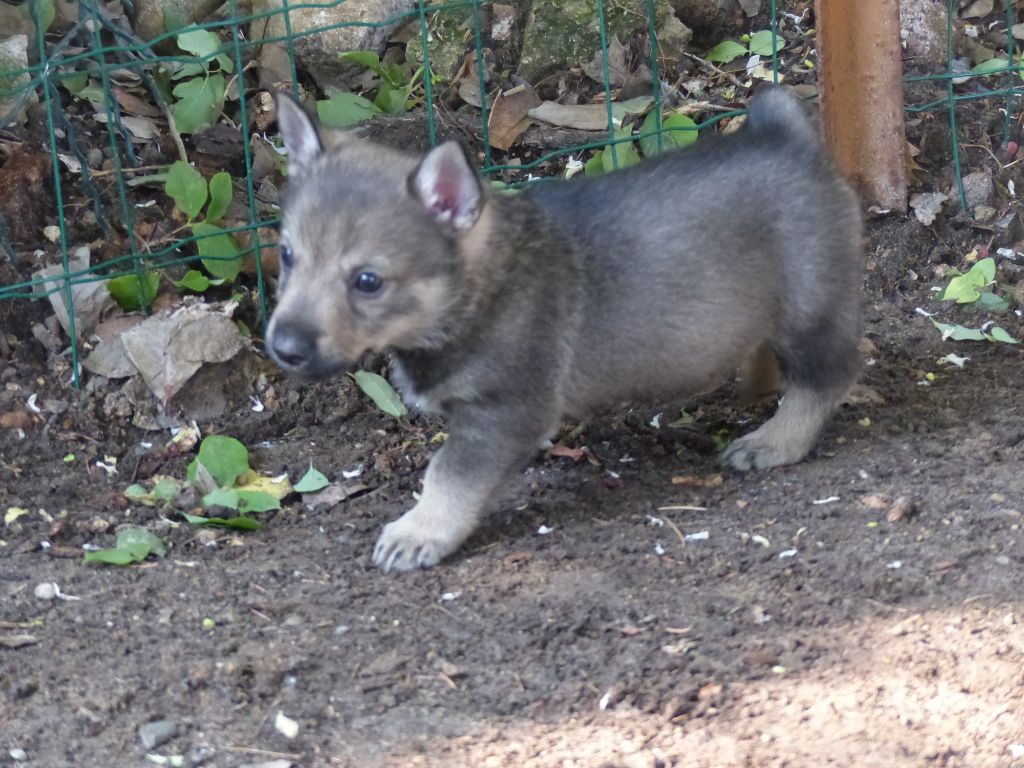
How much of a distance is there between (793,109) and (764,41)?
2.37m

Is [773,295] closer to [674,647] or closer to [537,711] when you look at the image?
[674,647]

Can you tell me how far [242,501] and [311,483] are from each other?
0.29 meters

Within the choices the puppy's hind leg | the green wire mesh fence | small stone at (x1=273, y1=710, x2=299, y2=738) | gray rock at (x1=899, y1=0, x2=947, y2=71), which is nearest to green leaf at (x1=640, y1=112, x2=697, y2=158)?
the green wire mesh fence

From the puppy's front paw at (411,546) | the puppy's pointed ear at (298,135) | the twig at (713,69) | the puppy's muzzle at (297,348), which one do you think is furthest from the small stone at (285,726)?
the twig at (713,69)

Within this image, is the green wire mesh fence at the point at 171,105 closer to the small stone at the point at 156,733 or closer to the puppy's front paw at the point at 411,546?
the puppy's front paw at the point at 411,546

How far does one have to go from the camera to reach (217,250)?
5.54 m

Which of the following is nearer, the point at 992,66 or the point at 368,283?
the point at 368,283

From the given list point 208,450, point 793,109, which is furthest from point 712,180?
point 208,450

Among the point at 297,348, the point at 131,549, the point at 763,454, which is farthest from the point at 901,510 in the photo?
the point at 131,549

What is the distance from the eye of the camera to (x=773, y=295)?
4.65m

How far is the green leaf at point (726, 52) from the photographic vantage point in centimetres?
682

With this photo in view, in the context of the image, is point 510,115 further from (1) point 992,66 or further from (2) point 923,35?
(1) point 992,66

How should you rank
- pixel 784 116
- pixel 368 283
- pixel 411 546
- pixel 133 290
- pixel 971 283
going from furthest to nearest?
pixel 971 283
pixel 133 290
pixel 784 116
pixel 411 546
pixel 368 283

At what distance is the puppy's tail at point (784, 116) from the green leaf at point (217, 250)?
7.37 feet
